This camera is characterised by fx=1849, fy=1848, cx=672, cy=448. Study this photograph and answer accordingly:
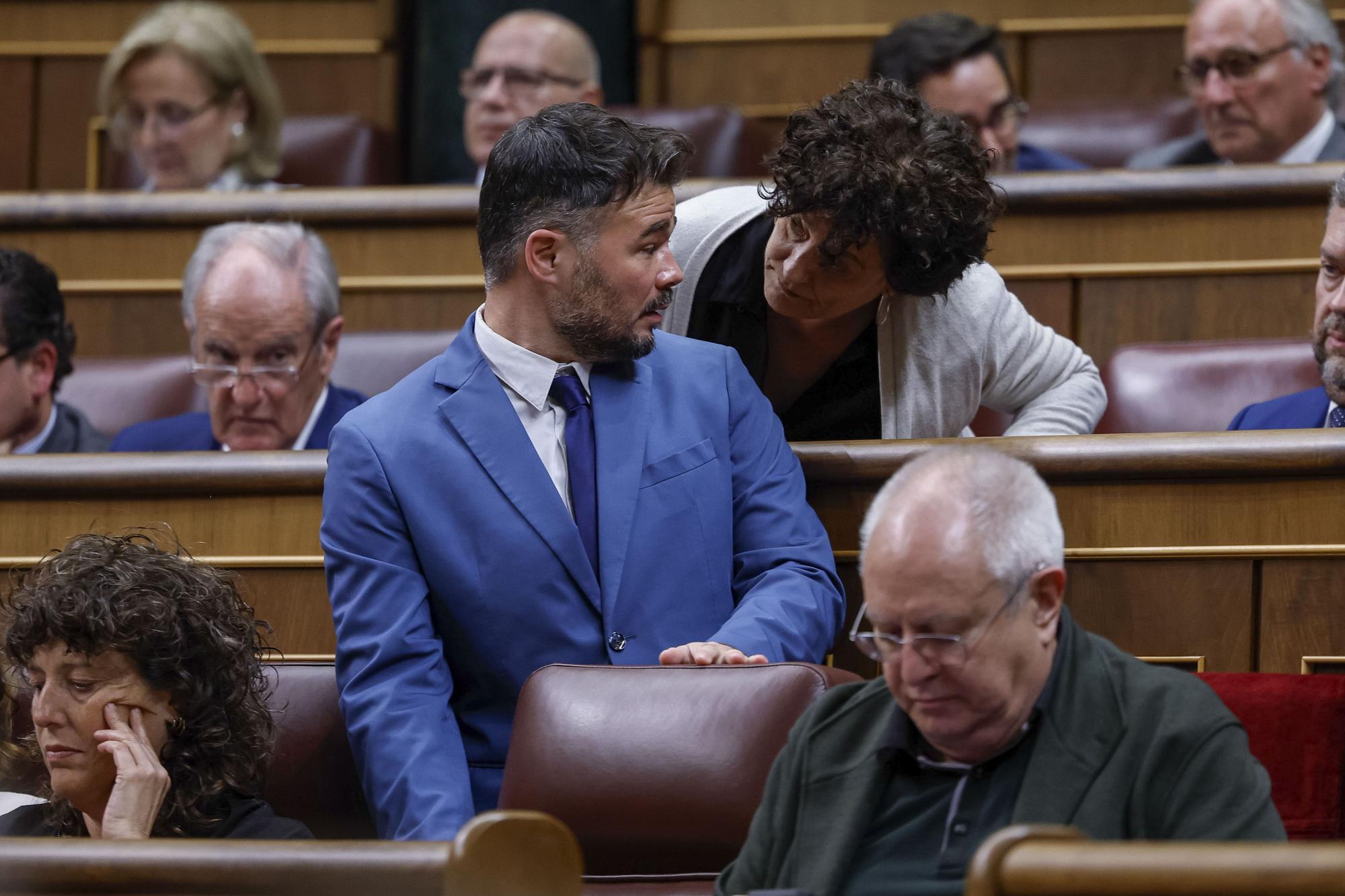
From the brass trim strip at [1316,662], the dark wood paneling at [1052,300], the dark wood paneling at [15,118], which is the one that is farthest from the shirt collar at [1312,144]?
the dark wood paneling at [15,118]

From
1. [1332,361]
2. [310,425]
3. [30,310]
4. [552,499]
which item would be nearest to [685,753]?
[552,499]

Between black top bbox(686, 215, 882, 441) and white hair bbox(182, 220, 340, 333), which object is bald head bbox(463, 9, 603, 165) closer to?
white hair bbox(182, 220, 340, 333)

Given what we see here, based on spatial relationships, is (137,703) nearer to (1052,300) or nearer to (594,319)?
(594,319)

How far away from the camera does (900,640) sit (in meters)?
0.90

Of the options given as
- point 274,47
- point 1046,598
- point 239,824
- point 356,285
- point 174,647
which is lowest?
point 239,824

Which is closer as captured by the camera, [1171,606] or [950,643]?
[950,643]

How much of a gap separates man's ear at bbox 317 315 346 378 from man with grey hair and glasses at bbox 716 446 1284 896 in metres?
0.94

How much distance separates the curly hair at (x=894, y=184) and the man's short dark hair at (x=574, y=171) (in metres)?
0.09

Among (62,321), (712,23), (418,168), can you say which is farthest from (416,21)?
(62,321)

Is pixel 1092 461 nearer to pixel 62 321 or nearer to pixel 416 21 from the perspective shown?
pixel 62 321

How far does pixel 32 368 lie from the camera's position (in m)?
1.77

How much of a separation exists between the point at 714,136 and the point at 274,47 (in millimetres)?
795

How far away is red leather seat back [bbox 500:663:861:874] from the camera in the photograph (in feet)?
Answer: 3.31

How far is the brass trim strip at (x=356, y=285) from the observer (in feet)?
6.63
